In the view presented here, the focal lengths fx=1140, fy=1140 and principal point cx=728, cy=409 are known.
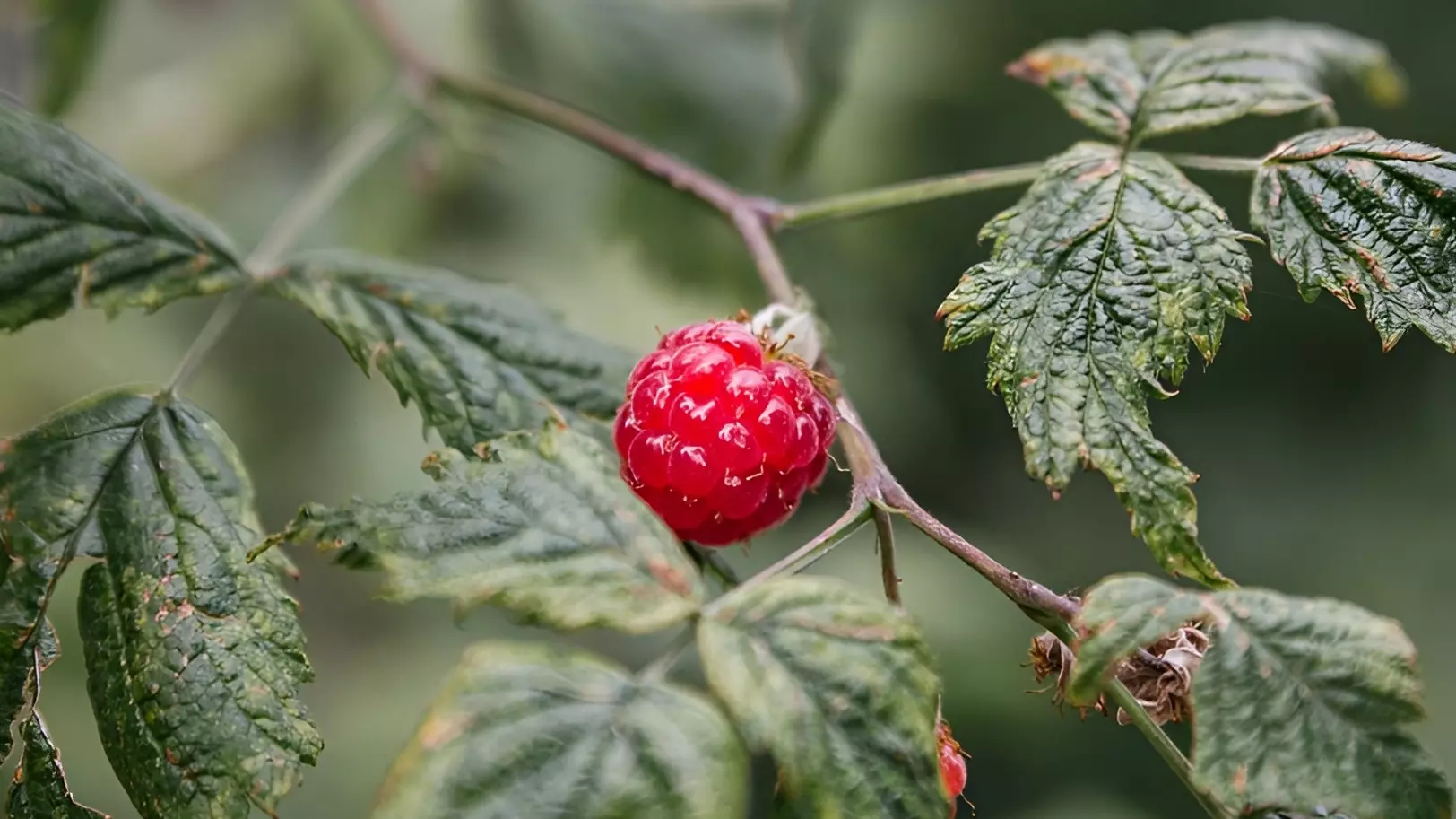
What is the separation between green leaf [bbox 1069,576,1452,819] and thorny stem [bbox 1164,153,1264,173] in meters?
0.30

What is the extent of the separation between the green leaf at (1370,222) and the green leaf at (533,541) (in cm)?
38

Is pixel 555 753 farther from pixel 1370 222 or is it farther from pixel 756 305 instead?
pixel 756 305

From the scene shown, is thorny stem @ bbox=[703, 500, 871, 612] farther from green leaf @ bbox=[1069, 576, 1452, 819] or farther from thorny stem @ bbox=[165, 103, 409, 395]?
thorny stem @ bbox=[165, 103, 409, 395]

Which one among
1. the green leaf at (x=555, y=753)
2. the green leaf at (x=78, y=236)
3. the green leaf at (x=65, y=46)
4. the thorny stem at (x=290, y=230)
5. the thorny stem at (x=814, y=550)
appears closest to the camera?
the green leaf at (x=555, y=753)

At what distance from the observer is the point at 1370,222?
62cm

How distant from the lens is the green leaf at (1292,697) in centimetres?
46

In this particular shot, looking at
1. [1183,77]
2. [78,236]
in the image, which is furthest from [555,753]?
[1183,77]

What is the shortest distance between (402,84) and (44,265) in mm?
703

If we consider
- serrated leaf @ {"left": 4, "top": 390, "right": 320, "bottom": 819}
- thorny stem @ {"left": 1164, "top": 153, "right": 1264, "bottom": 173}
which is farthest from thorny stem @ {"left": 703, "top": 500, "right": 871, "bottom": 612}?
thorny stem @ {"left": 1164, "top": 153, "right": 1264, "bottom": 173}

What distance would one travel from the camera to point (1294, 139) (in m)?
0.67

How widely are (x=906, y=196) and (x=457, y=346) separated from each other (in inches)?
12.7

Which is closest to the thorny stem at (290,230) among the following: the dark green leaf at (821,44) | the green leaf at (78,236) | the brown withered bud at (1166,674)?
the green leaf at (78,236)

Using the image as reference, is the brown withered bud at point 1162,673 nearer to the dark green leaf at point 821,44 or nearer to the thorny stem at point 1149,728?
the thorny stem at point 1149,728

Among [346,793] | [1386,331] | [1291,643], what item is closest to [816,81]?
[1386,331]
